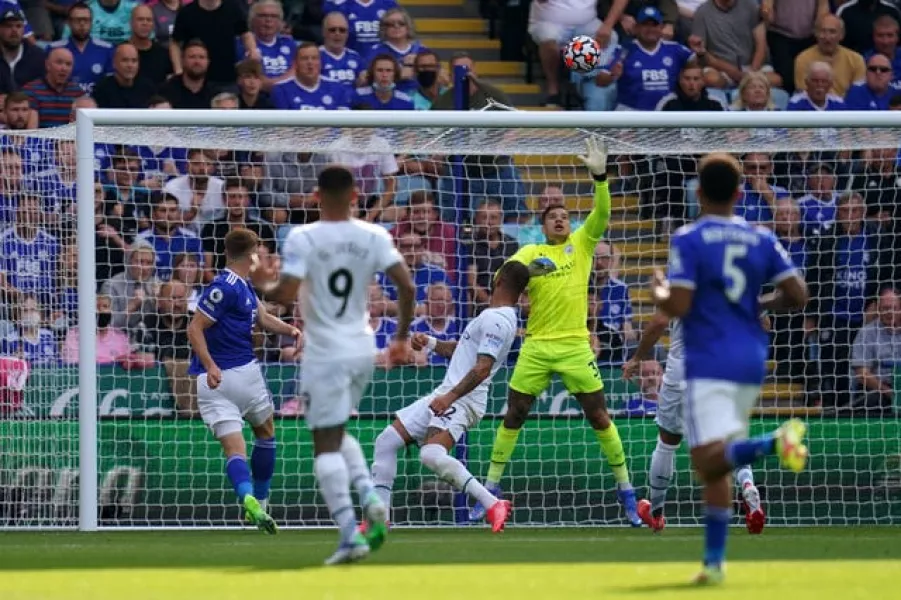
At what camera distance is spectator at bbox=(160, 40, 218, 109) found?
17.1 meters

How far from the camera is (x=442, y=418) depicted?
13.4 m

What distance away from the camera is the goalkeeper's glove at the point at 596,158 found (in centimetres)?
1379

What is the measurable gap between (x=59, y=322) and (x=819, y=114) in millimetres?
6216

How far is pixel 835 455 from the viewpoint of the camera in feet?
49.6

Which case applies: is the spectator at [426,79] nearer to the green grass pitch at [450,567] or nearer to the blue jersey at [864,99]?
the blue jersey at [864,99]

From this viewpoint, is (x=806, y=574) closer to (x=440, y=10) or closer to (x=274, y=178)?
(x=274, y=178)

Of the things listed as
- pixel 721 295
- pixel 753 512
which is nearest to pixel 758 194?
pixel 753 512

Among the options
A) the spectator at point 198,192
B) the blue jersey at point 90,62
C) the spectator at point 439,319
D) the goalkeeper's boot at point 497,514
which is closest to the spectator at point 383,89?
the spectator at point 198,192

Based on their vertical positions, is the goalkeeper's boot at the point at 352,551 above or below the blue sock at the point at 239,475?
above

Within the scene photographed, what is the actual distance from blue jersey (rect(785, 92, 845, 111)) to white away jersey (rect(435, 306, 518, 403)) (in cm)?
602

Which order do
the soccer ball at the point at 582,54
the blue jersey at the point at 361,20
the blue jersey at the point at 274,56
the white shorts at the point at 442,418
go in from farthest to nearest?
the blue jersey at the point at 361,20, the blue jersey at the point at 274,56, the soccer ball at the point at 582,54, the white shorts at the point at 442,418

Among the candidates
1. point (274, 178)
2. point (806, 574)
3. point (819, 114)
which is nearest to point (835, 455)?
point (819, 114)

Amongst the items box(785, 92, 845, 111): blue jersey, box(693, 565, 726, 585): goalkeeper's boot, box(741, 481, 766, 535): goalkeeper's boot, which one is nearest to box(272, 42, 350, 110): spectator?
box(785, 92, 845, 111): blue jersey

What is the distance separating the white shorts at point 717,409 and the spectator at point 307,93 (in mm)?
9428
